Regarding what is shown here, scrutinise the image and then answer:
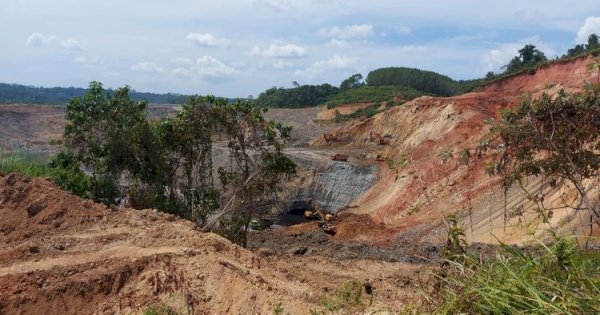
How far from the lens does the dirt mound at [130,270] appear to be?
8828 mm

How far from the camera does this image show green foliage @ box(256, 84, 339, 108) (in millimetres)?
86812

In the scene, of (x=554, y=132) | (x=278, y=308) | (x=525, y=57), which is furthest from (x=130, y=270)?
(x=525, y=57)

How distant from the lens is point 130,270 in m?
9.55

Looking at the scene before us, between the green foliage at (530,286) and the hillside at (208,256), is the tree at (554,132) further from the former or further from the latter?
the green foliage at (530,286)

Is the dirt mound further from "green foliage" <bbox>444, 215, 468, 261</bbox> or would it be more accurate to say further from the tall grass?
the tall grass

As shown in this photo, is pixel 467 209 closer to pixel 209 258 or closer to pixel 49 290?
pixel 209 258

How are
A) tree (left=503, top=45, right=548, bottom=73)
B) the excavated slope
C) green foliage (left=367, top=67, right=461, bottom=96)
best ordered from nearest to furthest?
1. the excavated slope
2. tree (left=503, top=45, right=548, bottom=73)
3. green foliage (left=367, top=67, right=461, bottom=96)

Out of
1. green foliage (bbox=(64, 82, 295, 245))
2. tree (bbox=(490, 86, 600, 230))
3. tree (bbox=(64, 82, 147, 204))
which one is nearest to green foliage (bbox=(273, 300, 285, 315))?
tree (bbox=(490, 86, 600, 230))

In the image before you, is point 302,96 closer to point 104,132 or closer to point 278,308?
point 104,132

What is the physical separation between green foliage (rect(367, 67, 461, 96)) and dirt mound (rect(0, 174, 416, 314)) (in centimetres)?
6935

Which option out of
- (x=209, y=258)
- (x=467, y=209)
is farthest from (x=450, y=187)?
(x=209, y=258)

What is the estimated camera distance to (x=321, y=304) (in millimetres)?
8258

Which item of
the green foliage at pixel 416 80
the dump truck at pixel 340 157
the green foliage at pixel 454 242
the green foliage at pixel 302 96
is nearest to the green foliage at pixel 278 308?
the green foliage at pixel 454 242

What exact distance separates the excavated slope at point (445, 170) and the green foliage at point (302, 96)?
39983 mm
